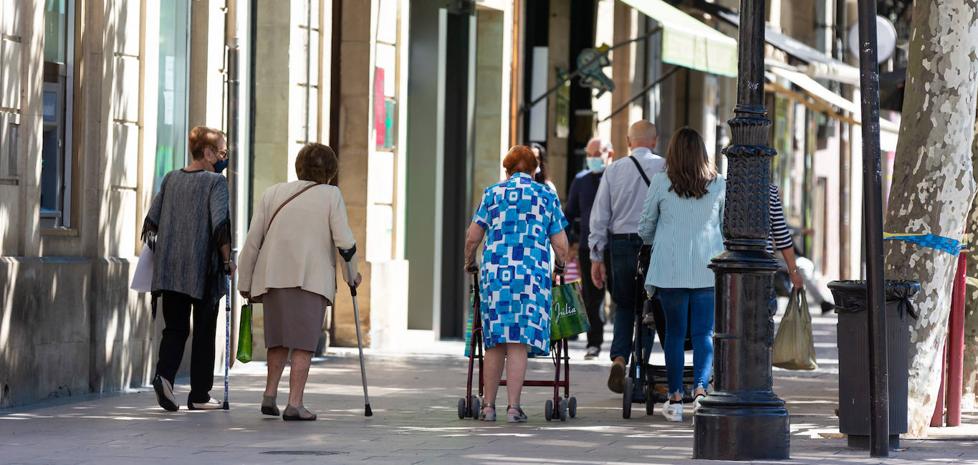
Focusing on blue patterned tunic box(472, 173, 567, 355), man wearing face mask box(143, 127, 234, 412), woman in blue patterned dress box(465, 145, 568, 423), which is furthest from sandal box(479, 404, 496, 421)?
man wearing face mask box(143, 127, 234, 412)

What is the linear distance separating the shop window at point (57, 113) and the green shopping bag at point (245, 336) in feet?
6.16

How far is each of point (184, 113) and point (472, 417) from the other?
4.40 m

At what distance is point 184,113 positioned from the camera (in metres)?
15.7

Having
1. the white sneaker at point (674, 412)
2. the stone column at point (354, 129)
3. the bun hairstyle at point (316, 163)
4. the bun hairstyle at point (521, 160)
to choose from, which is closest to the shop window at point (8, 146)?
the bun hairstyle at point (316, 163)

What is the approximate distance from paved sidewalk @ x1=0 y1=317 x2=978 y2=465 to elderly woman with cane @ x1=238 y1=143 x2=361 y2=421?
426 millimetres

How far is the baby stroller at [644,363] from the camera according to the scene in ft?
41.1

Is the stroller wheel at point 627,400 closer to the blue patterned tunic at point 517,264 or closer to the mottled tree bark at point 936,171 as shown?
the blue patterned tunic at point 517,264

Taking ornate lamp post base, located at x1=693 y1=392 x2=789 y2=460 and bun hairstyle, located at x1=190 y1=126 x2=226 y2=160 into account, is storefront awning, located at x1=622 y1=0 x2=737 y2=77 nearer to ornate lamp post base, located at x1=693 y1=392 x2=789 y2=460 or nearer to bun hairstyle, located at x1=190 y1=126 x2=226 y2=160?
bun hairstyle, located at x1=190 y1=126 x2=226 y2=160

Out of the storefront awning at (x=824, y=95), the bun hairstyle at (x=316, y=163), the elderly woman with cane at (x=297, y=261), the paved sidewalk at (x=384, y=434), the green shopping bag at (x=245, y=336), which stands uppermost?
the storefront awning at (x=824, y=95)

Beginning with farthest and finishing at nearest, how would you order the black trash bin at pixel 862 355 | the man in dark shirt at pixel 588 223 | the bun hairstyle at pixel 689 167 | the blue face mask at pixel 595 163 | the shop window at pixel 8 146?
the blue face mask at pixel 595 163 → the man in dark shirt at pixel 588 223 → the shop window at pixel 8 146 → the bun hairstyle at pixel 689 167 → the black trash bin at pixel 862 355

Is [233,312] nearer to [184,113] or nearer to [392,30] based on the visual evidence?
[184,113]

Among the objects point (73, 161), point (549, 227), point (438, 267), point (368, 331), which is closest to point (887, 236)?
point (549, 227)

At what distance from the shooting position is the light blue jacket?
39.8 ft

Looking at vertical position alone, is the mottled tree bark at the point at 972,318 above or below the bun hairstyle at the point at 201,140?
below
